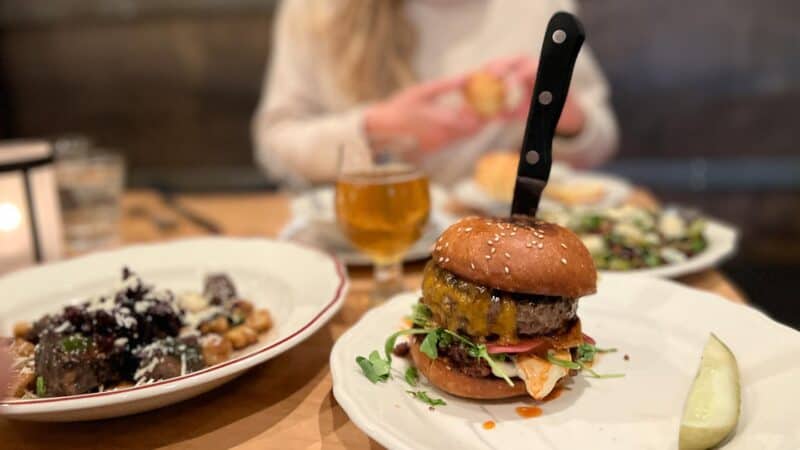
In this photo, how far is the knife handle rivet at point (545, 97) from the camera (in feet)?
3.46

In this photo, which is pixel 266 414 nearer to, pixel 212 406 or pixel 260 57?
pixel 212 406

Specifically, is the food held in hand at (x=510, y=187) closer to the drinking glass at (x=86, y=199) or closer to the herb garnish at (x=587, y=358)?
the herb garnish at (x=587, y=358)

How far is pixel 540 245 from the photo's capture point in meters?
1.05

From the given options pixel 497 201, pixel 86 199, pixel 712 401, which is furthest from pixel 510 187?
pixel 86 199

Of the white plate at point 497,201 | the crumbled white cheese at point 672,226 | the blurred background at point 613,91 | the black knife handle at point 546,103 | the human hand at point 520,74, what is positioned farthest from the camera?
the blurred background at point 613,91

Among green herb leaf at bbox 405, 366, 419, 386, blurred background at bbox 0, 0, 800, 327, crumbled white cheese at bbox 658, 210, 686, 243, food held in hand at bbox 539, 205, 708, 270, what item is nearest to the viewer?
green herb leaf at bbox 405, 366, 419, 386

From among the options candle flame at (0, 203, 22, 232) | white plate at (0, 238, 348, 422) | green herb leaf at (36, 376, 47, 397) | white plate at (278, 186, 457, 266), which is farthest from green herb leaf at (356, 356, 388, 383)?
candle flame at (0, 203, 22, 232)

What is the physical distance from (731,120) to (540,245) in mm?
4182

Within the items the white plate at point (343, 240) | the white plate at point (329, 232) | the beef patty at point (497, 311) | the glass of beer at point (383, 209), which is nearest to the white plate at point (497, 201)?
the white plate at point (329, 232)

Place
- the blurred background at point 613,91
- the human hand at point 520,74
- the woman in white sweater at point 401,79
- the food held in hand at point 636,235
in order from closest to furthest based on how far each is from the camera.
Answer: the food held in hand at point 636,235
the human hand at point 520,74
the woman in white sweater at point 401,79
the blurred background at point 613,91

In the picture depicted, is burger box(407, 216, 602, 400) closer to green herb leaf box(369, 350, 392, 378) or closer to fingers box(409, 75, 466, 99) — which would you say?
green herb leaf box(369, 350, 392, 378)

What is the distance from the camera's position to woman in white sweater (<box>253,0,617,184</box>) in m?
2.90

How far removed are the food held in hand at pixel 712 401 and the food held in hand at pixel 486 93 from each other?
64.7 inches

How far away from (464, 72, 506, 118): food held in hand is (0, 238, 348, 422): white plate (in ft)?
4.07
